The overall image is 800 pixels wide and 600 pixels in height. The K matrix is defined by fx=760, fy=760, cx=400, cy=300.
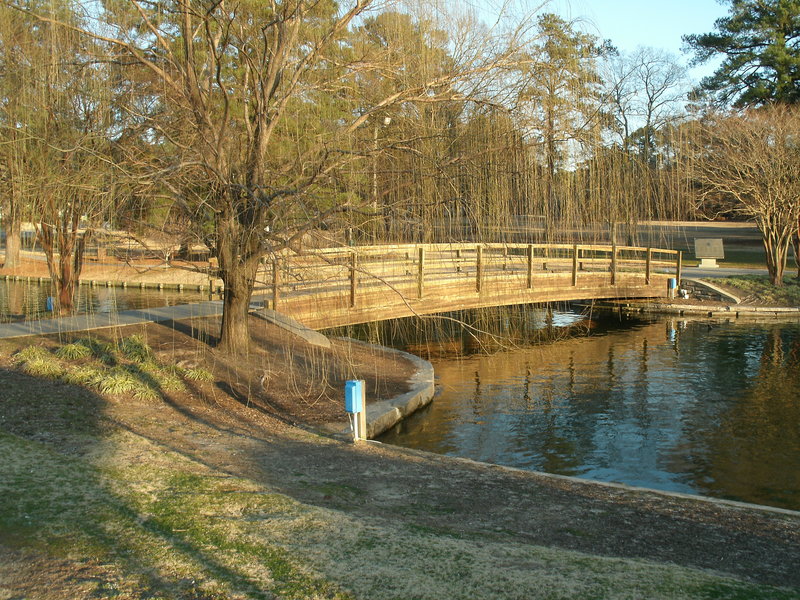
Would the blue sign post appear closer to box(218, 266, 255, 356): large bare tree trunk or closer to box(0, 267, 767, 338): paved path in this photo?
box(218, 266, 255, 356): large bare tree trunk

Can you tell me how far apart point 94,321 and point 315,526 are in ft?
32.5

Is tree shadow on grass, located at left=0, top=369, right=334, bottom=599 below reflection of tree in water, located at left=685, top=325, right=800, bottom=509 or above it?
above

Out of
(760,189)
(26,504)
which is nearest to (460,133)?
(26,504)

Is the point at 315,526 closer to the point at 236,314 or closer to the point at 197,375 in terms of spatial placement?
the point at 197,375

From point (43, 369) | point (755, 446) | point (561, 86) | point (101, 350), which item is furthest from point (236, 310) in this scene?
point (755, 446)

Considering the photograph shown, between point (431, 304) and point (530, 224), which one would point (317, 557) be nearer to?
point (530, 224)

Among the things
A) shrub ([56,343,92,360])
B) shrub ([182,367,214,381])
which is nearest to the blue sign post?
shrub ([182,367,214,381])

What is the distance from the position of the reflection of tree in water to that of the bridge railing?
3.47m

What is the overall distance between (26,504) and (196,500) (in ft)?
3.97

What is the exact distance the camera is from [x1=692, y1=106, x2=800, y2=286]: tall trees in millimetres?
26297

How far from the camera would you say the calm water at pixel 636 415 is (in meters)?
9.77

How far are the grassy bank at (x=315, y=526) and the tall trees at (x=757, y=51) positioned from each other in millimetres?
32817

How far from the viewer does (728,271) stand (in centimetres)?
3316

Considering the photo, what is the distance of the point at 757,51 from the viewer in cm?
3766
